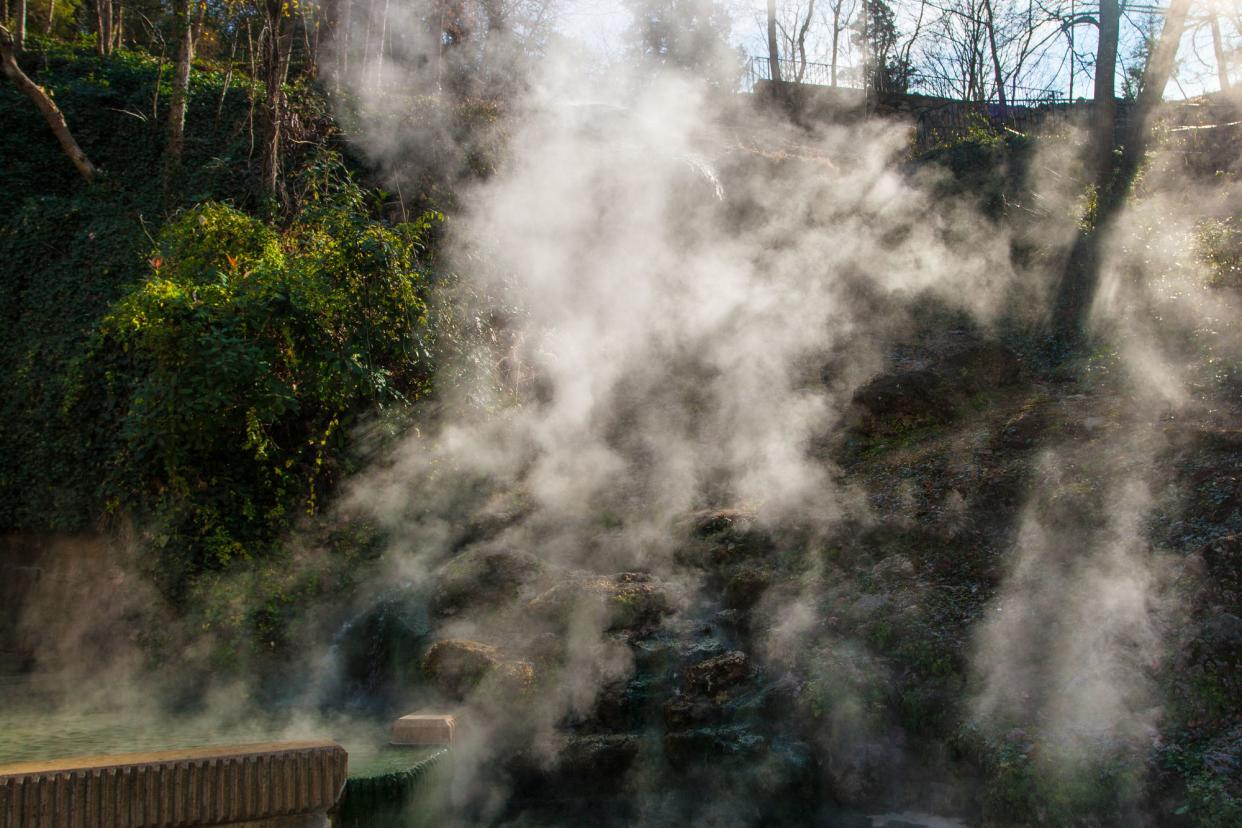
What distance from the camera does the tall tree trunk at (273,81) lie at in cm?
911

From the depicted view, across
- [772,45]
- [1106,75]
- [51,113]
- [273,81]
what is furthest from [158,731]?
[772,45]

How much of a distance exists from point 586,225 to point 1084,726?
810cm

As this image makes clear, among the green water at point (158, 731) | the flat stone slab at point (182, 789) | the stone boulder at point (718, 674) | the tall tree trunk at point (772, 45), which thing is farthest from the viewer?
the tall tree trunk at point (772, 45)

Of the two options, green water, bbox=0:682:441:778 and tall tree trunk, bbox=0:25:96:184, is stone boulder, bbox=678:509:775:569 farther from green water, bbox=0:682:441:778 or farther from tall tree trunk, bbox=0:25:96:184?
tall tree trunk, bbox=0:25:96:184

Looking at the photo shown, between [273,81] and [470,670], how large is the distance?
6.67 meters

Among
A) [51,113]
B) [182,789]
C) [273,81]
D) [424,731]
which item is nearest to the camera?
[182,789]

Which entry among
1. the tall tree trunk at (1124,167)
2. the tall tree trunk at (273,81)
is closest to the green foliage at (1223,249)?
the tall tree trunk at (1124,167)

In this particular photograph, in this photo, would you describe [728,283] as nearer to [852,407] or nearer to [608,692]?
[852,407]

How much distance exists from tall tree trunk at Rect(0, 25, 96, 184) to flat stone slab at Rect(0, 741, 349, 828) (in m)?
8.56

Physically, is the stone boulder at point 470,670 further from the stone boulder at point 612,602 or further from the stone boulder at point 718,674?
the stone boulder at point 718,674

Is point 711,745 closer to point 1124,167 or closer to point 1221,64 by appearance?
point 1124,167

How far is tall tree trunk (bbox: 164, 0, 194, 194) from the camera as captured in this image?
9.91m

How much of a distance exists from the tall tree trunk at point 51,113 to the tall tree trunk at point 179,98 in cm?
84

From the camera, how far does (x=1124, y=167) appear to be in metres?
10.4
